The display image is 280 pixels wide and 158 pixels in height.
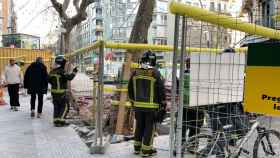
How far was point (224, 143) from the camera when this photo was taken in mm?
5473

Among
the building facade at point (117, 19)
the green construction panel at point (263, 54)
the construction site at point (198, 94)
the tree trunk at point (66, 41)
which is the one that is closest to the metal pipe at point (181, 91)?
the construction site at point (198, 94)

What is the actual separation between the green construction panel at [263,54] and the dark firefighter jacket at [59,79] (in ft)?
22.8

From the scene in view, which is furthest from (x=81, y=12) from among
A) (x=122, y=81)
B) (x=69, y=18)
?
(x=122, y=81)

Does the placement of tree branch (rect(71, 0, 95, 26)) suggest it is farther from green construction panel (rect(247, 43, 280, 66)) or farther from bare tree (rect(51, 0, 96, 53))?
green construction panel (rect(247, 43, 280, 66))

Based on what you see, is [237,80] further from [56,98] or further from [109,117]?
[56,98]

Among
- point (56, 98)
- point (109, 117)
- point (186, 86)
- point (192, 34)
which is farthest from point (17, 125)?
point (192, 34)

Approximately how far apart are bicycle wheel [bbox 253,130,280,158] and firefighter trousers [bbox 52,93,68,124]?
5.88 metres

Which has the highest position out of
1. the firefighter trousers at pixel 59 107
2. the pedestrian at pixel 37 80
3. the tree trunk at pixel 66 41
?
the tree trunk at pixel 66 41

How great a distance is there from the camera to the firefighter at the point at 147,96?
6.67 meters

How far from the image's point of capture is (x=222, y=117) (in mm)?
5617

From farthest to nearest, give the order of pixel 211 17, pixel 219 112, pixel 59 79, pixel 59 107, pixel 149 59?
pixel 59 107, pixel 59 79, pixel 149 59, pixel 219 112, pixel 211 17

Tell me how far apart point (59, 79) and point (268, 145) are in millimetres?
5922

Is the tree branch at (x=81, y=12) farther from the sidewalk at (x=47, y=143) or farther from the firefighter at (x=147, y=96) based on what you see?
the firefighter at (x=147, y=96)

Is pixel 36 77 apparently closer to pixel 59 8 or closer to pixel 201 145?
pixel 59 8
